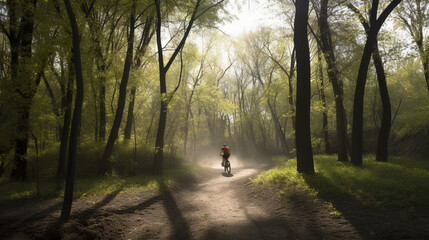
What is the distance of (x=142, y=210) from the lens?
698cm

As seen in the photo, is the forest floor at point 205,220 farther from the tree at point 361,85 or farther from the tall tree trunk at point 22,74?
the tree at point 361,85

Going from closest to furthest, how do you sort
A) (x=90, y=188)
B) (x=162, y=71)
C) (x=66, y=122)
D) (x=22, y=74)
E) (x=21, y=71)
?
(x=66, y=122) → (x=22, y=74) → (x=90, y=188) → (x=21, y=71) → (x=162, y=71)

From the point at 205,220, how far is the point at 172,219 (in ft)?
3.27

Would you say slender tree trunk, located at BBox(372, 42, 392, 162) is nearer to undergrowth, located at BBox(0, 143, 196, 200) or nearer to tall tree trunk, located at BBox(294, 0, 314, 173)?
tall tree trunk, located at BBox(294, 0, 314, 173)

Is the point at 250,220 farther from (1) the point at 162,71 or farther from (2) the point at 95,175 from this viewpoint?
(2) the point at 95,175

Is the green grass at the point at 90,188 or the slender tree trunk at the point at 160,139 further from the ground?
the slender tree trunk at the point at 160,139

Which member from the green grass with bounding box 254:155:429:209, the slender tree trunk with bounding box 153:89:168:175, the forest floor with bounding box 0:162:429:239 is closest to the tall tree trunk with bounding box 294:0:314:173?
the green grass with bounding box 254:155:429:209

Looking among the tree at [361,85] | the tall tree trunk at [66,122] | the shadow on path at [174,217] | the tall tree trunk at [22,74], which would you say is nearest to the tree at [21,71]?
the tall tree trunk at [22,74]

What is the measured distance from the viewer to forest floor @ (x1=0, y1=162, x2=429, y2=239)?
4600mm

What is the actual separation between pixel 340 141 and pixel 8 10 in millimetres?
17371

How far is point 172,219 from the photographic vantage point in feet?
21.4

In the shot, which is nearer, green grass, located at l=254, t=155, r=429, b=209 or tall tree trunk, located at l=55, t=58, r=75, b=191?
green grass, located at l=254, t=155, r=429, b=209

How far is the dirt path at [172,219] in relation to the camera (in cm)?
484

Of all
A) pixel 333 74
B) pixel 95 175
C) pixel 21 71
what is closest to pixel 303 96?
pixel 333 74
